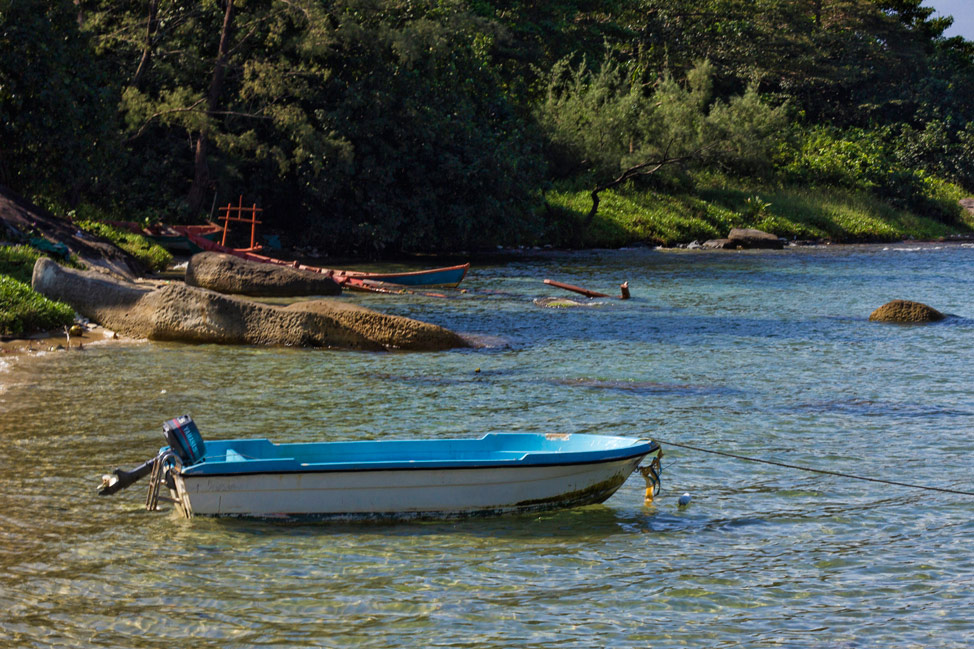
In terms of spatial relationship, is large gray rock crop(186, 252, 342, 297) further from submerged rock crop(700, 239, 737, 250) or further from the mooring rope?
submerged rock crop(700, 239, 737, 250)

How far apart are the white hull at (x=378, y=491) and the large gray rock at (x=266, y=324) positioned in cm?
885

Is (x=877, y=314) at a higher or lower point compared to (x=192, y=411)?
higher

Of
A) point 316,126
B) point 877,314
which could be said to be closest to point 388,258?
point 316,126

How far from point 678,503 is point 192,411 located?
6.20 meters

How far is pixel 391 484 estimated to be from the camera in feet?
27.3

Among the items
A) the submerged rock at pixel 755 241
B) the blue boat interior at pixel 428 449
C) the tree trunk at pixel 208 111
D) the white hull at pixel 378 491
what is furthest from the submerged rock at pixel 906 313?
the submerged rock at pixel 755 241

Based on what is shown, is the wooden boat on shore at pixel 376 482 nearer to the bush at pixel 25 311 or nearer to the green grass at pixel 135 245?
the bush at pixel 25 311

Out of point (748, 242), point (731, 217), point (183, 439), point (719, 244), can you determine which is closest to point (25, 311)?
point (183, 439)

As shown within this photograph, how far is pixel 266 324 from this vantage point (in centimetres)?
1742

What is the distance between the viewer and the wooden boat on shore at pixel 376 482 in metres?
8.23

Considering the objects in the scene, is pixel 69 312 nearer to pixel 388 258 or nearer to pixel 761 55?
pixel 388 258

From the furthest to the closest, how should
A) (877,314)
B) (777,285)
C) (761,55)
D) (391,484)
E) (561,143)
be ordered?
(761,55) < (561,143) < (777,285) < (877,314) < (391,484)

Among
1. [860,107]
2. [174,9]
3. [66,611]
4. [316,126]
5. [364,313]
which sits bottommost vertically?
[66,611]

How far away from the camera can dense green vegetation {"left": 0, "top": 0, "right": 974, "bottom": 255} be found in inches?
1103
